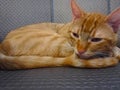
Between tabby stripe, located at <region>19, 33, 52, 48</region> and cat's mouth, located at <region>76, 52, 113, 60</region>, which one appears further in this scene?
tabby stripe, located at <region>19, 33, 52, 48</region>

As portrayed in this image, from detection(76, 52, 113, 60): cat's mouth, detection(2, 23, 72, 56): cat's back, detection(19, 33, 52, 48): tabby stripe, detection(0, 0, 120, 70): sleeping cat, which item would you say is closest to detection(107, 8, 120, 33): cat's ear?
detection(0, 0, 120, 70): sleeping cat

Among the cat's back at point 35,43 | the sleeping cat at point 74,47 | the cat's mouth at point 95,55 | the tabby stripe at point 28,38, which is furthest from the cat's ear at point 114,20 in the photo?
the tabby stripe at point 28,38

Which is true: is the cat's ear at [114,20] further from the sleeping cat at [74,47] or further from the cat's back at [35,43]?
the cat's back at [35,43]

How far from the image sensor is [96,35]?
4.91 ft

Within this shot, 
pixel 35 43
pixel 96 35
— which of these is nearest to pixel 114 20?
pixel 96 35

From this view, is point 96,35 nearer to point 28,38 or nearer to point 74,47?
point 74,47

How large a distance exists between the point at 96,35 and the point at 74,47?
→ 14 centimetres

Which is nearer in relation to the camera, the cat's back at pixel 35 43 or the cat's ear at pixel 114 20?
the cat's ear at pixel 114 20

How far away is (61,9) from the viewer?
2707 mm

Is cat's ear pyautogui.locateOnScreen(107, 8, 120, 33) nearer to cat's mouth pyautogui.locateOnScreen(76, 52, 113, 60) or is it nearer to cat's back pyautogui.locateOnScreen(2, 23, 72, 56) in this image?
cat's mouth pyautogui.locateOnScreen(76, 52, 113, 60)

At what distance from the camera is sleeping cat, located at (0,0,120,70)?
4.87 feet

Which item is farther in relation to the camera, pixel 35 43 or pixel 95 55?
pixel 35 43

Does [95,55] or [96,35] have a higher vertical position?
[96,35]

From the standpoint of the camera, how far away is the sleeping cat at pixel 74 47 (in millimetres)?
1483
